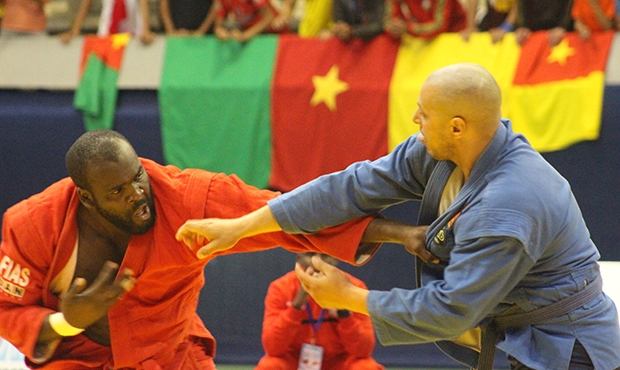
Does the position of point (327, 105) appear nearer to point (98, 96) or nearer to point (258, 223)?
point (98, 96)

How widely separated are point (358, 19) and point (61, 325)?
162 inches

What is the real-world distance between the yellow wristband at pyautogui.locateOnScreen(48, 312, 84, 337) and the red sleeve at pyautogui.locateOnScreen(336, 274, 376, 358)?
2176mm

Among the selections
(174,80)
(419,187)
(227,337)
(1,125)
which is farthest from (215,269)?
(419,187)

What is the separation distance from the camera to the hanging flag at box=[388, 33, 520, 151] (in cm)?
573

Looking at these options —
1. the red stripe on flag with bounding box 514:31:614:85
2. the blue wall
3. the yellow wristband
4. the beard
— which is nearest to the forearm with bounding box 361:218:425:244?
the beard

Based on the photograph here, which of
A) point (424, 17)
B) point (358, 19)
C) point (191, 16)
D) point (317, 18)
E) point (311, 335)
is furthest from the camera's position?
point (191, 16)

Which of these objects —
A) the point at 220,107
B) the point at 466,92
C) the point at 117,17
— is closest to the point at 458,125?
the point at 466,92

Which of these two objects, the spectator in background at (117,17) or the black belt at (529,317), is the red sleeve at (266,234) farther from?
the spectator in background at (117,17)

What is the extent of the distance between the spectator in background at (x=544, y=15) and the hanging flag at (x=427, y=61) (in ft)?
0.96

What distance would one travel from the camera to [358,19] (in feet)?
20.7

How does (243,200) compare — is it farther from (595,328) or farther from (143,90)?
(143,90)

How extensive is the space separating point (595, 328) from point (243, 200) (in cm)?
133

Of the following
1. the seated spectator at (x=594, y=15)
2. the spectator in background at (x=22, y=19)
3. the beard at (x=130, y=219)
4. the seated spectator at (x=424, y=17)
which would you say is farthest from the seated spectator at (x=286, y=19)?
the beard at (x=130, y=219)

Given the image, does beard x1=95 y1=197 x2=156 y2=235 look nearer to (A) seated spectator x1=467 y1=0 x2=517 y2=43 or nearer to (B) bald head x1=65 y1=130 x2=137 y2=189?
(B) bald head x1=65 y1=130 x2=137 y2=189
